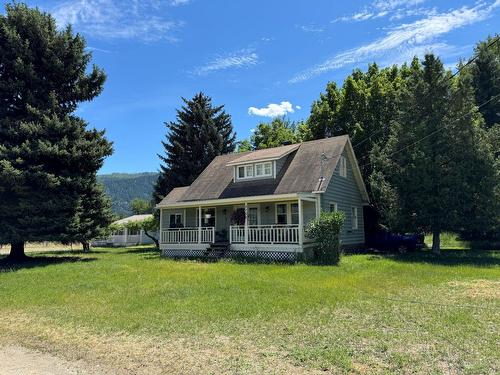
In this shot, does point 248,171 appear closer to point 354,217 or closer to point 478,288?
point 354,217

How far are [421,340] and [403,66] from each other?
106ft

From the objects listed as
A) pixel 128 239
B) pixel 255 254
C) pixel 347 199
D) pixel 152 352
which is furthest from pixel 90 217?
pixel 128 239

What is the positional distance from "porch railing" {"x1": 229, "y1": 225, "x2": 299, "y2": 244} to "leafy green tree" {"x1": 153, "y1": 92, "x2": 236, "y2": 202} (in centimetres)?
1578

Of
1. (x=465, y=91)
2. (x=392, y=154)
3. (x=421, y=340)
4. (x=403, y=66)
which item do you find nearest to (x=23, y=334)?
(x=421, y=340)

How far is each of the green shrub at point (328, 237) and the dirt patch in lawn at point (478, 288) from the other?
19.2 ft

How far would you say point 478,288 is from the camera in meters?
11.1

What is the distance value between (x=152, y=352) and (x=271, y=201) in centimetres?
1522

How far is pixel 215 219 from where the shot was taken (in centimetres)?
2455

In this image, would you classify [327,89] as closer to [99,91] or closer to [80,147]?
[99,91]

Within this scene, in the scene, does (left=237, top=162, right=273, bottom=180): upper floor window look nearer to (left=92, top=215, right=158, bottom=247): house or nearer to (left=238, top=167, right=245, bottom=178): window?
(left=238, top=167, right=245, bottom=178): window

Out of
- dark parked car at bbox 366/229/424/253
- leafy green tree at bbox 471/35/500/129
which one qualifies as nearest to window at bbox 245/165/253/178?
dark parked car at bbox 366/229/424/253

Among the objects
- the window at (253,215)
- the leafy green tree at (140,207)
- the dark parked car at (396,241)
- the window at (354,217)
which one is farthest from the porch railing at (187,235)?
the leafy green tree at (140,207)

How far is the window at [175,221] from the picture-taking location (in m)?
27.2

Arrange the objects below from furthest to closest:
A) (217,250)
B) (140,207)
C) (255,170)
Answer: (140,207) → (255,170) → (217,250)
